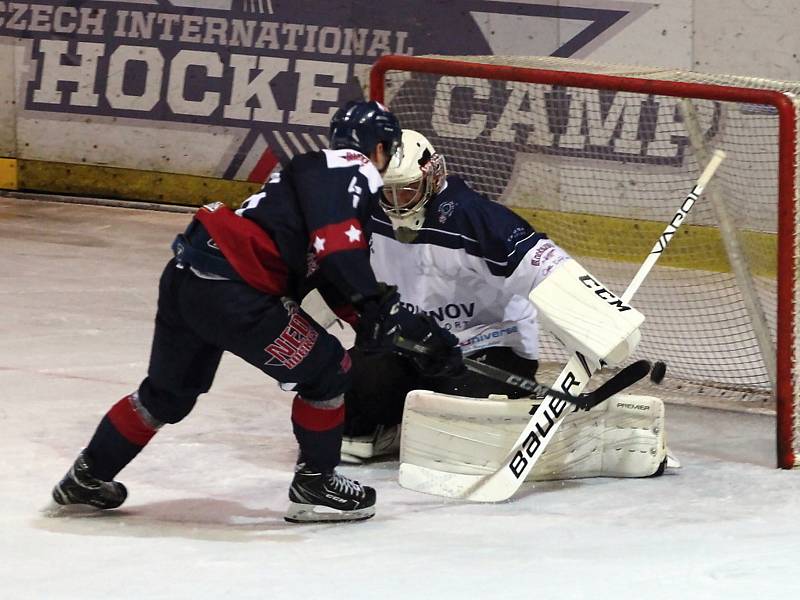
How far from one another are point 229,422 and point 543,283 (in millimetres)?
1107

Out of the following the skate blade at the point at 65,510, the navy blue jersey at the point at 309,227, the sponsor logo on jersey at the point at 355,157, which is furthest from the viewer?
the skate blade at the point at 65,510

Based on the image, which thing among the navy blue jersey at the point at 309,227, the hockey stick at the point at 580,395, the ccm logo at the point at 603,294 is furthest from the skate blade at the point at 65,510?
the ccm logo at the point at 603,294

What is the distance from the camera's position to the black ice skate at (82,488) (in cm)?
350

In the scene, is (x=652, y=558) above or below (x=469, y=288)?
below

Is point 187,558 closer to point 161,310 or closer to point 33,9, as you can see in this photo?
point 161,310

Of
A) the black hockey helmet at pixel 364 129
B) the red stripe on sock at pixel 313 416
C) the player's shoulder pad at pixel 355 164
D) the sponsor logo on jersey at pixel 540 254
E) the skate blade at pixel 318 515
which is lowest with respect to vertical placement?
the skate blade at pixel 318 515

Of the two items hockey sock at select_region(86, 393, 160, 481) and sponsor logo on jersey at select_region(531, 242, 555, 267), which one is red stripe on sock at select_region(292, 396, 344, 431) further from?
sponsor logo on jersey at select_region(531, 242, 555, 267)

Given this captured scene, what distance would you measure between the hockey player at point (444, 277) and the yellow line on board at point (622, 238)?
136 centimetres

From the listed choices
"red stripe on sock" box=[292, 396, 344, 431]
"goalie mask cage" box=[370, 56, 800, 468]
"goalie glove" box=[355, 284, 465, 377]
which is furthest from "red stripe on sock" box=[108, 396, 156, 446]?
"goalie mask cage" box=[370, 56, 800, 468]

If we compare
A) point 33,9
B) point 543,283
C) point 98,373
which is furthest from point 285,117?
point 543,283

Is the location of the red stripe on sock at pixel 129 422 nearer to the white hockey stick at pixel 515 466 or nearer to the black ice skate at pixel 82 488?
the black ice skate at pixel 82 488

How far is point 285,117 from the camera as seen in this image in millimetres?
7789

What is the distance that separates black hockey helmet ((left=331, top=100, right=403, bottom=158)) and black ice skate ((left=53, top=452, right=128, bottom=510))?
902 mm

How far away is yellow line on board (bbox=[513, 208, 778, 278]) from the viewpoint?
552 centimetres
